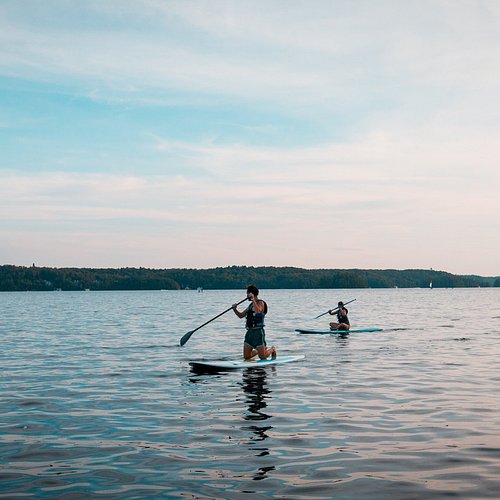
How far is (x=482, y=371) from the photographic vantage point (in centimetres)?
1864

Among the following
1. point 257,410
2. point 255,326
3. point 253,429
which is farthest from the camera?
point 255,326

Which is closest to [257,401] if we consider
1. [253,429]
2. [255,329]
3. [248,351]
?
[253,429]

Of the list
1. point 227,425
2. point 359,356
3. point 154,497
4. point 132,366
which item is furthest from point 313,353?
point 154,497

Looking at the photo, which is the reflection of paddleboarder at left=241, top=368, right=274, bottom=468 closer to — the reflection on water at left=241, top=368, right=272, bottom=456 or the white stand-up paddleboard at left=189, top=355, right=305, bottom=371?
the reflection on water at left=241, top=368, right=272, bottom=456

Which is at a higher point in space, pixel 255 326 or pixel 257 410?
pixel 255 326

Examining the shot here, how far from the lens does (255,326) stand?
1998 cm

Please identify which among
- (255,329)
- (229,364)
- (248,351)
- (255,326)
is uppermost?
(255,326)

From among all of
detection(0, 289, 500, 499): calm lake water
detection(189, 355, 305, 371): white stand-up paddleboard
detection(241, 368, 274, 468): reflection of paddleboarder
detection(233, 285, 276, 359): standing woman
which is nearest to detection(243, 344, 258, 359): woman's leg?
detection(233, 285, 276, 359): standing woman

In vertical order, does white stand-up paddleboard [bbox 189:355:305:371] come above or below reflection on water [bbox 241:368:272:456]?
above

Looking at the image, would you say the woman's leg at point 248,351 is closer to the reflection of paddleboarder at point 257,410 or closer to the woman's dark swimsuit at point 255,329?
the woman's dark swimsuit at point 255,329

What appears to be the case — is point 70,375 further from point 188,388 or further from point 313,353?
point 313,353

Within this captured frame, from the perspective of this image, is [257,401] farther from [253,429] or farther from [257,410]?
[253,429]

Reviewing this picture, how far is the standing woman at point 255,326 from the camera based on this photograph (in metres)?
19.7

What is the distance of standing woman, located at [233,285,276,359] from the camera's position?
19.7m
